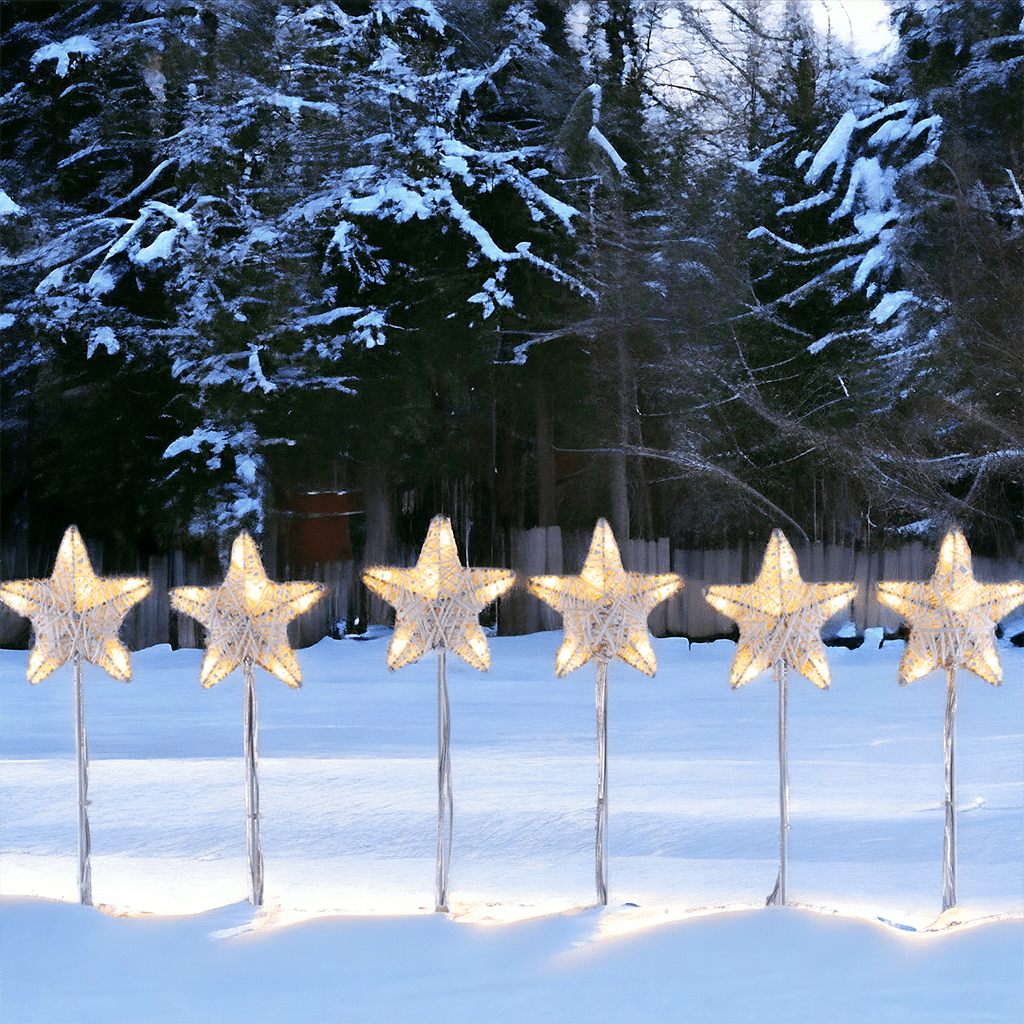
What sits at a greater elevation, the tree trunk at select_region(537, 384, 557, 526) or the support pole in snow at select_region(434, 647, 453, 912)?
the tree trunk at select_region(537, 384, 557, 526)

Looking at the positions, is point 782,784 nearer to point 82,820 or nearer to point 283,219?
point 82,820

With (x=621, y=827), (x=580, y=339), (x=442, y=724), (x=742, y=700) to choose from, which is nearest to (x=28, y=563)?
(x=580, y=339)

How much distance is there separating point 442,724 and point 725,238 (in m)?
9.32

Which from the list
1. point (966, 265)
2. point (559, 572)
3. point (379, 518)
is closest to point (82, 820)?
point (379, 518)

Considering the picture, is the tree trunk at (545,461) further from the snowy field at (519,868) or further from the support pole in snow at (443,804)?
A: the support pole in snow at (443,804)

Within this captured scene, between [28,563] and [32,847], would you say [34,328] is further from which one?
[32,847]

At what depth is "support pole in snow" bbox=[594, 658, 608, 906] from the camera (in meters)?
3.57

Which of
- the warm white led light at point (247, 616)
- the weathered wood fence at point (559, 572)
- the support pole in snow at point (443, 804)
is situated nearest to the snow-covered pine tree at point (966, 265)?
the weathered wood fence at point (559, 572)

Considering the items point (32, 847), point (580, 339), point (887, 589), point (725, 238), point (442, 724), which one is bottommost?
point (32, 847)

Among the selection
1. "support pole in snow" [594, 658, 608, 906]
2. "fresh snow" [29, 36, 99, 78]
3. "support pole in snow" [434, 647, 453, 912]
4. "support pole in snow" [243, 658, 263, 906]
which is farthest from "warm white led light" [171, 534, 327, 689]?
"fresh snow" [29, 36, 99, 78]

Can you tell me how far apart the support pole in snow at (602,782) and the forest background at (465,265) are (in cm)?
834

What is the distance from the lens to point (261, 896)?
371 cm

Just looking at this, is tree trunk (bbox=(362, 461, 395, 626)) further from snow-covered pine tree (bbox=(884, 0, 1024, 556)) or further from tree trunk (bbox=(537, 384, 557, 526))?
snow-covered pine tree (bbox=(884, 0, 1024, 556))

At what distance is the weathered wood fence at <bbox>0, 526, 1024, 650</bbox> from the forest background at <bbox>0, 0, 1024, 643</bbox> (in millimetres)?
141
